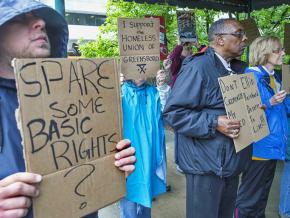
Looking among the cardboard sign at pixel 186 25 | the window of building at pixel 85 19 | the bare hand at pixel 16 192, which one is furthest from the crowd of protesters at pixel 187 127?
the window of building at pixel 85 19

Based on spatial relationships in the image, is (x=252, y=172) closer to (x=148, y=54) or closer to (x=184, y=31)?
(x=148, y=54)

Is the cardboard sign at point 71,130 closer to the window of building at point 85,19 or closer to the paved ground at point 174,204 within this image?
the paved ground at point 174,204

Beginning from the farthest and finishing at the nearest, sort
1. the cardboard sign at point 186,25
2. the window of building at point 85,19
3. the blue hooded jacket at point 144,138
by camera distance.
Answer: the window of building at point 85,19
the cardboard sign at point 186,25
the blue hooded jacket at point 144,138

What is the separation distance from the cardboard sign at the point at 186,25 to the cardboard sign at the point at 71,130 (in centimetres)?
327

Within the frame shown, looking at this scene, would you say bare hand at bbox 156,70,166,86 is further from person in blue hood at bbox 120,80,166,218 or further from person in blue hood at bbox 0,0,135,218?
person in blue hood at bbox 0,0,135,218

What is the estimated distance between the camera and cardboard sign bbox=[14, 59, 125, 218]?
104 centimetres

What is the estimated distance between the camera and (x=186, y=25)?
4.44 meters

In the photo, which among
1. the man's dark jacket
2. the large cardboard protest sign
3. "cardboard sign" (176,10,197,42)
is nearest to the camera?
the man's dark jacket

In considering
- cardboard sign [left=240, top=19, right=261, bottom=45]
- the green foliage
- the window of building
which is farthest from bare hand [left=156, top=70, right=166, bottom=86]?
the window of building

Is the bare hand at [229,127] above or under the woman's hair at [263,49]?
under

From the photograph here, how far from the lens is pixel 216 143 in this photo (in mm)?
2428

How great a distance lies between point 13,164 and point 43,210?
0.68ft

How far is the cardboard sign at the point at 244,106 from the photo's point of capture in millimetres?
2323

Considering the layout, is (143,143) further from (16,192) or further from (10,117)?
(16,192)
